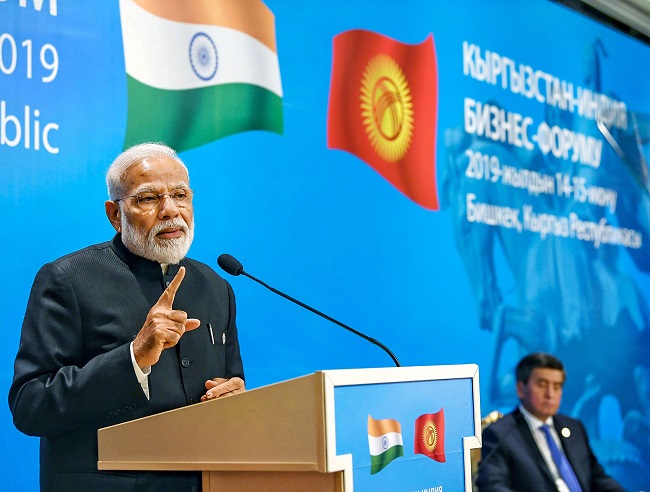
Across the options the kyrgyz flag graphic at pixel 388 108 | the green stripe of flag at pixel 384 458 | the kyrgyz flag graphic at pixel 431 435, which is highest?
the kyrgyz flag graphic at pixel 388 108

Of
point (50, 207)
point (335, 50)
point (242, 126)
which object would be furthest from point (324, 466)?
point (335, 50)

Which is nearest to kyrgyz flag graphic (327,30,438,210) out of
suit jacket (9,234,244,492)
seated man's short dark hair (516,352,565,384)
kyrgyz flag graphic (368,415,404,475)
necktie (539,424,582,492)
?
seated man's short dark hair (516,352,565,384)

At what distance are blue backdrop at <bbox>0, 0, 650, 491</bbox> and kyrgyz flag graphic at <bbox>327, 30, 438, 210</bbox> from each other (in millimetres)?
67

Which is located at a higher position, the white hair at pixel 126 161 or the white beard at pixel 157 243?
the white hair at pixel 126 161

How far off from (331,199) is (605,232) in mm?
2520

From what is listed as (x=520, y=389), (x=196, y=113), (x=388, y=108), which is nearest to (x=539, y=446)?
(x=520, y=389)

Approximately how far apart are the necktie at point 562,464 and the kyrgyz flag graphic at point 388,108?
4.37ft

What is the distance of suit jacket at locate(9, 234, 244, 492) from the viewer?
7.05ft

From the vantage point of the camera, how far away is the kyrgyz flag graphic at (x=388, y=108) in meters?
4.40

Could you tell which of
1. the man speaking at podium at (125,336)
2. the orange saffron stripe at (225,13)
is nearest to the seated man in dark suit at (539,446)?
the orange saffron stripe at (225,13)

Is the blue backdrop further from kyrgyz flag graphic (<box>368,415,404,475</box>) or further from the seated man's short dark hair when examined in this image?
kyrgyz flag graphic (<box>368,415,404,475</box>)

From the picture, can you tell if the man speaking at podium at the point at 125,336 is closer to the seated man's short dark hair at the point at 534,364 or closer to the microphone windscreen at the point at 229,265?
the microphone windscreen at the point at 229,265

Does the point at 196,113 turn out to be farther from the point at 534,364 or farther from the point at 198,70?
the point at 534,364

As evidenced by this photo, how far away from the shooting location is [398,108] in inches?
186
